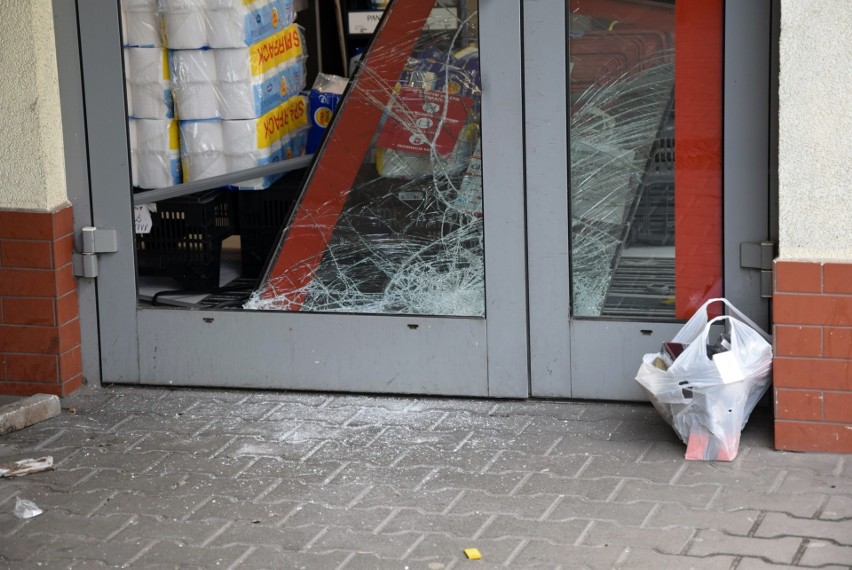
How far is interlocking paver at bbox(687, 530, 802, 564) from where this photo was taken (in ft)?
12.4

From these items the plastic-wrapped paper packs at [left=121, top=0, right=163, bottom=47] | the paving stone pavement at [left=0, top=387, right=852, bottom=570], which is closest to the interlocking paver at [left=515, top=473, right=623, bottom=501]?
the paving stone pavement at [left=0, top=387, right=852, bottom=570]

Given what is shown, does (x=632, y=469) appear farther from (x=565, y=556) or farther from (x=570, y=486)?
(x=565, y=556)

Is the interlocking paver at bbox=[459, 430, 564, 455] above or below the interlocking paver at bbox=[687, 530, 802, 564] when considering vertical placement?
above

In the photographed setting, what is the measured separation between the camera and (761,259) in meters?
4.68

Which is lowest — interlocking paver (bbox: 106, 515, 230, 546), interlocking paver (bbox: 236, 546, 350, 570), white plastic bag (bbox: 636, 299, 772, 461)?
interlocking paver (bbox: 236, 546, 350, 570)

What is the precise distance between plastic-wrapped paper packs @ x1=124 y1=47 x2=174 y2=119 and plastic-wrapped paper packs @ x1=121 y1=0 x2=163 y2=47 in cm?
3

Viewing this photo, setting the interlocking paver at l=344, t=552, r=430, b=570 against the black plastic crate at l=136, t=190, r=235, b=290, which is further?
the black plastic crate at l=136, t=190, r=235, b=290

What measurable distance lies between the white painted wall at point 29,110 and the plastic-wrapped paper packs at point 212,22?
0.46 m

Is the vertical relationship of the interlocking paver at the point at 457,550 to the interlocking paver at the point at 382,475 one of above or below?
below

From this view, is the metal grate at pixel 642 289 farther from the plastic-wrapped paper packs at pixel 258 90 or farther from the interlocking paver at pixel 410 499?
the plastic-wrapped paper packs at pixel 258 90

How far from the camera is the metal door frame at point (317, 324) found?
4.90 meters

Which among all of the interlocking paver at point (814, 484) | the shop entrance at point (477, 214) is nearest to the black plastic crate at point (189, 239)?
the shop entrance at point (477, 214)

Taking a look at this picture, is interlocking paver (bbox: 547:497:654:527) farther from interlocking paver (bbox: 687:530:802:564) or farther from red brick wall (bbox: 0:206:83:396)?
red brick wall (bbox: 0:206:83:396)

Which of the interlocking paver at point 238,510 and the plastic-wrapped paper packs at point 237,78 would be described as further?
the plastic-wrapped paper packs at point 237,78
